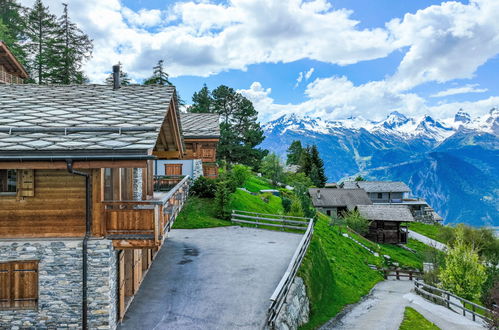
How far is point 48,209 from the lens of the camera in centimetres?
1048

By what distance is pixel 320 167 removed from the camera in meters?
85.8

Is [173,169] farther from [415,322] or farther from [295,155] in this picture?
[295,155]

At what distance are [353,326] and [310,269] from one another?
137 inches

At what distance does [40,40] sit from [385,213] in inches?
2213

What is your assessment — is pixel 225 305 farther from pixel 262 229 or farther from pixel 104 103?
pixel 262 229

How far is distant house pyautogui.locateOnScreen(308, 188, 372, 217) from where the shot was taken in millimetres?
68625

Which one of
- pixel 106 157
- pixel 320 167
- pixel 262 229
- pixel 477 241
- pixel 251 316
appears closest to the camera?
pixel 106 157

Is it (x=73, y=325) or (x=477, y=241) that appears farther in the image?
(x=477, y=241)

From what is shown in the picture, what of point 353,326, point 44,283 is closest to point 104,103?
point 44,283

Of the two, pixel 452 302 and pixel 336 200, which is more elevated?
pixel 336 200

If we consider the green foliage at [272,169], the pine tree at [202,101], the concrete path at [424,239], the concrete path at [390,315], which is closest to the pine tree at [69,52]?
the pine tree at [202,101]

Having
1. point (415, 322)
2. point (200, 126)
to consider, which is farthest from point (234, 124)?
point (415, 322)

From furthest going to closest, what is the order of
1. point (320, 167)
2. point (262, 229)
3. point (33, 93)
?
point (320, 167)
point (262, 229)
point (33, 93)

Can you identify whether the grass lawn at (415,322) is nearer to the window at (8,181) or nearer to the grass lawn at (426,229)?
the window at (8,181)
